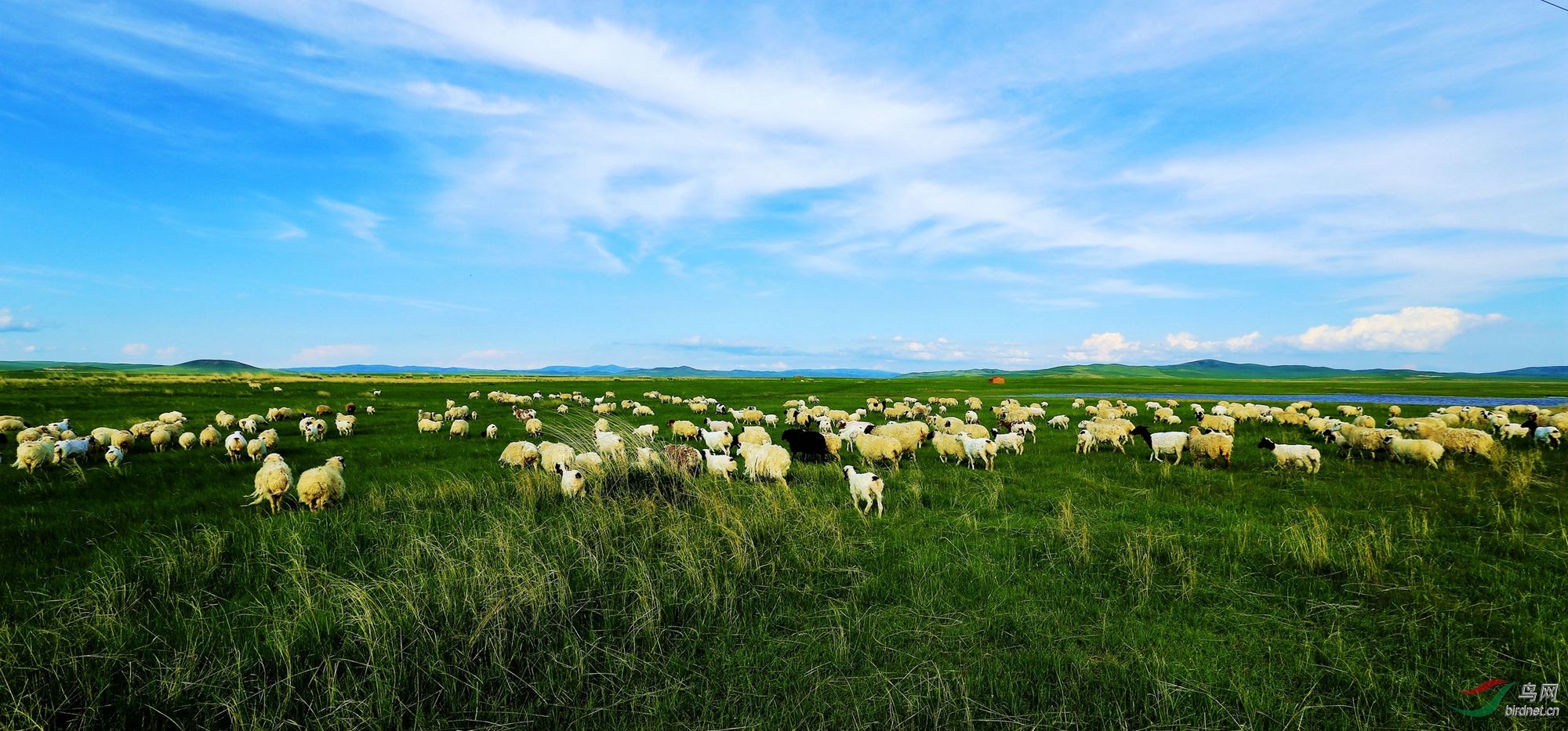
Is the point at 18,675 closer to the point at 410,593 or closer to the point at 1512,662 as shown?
the point at 410,593

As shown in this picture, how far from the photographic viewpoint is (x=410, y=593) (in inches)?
233

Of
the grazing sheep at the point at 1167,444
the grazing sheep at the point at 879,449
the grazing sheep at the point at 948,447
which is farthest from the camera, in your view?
the grazing sheep at the point at 948,447

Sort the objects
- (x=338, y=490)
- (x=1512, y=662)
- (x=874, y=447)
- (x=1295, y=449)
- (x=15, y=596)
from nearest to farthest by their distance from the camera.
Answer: (x=1512, y=662) < (x=15, y=596) < (x=338, y=490) < (x=1295, y=449) < (x=874, y=447)

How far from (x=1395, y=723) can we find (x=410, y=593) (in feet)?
30.1

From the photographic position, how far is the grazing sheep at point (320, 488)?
36.1 feet

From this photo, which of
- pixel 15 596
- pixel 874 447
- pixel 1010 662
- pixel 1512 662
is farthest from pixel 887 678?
pixel 874 447

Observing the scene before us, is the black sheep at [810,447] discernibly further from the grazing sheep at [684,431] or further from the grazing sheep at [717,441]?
the grazing sheep at [684,431]

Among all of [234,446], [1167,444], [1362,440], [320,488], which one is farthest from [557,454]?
[1362,440]

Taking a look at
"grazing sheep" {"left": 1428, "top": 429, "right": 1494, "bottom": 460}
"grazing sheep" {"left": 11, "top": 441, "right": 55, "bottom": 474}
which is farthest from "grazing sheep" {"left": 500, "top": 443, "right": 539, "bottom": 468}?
"grazing sheep" {"left": 1428, "top": 429, "right": 1494, "bottom": 460}

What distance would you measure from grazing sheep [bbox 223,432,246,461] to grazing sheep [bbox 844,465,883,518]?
1954 cm

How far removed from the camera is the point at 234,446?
56.2ft

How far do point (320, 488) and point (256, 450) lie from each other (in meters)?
9.77

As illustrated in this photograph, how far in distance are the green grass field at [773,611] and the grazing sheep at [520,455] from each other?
4788 millimetres

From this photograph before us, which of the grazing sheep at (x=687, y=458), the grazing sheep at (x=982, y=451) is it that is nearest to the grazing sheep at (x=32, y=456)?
the grazing sheep at (x=687, y=458)
